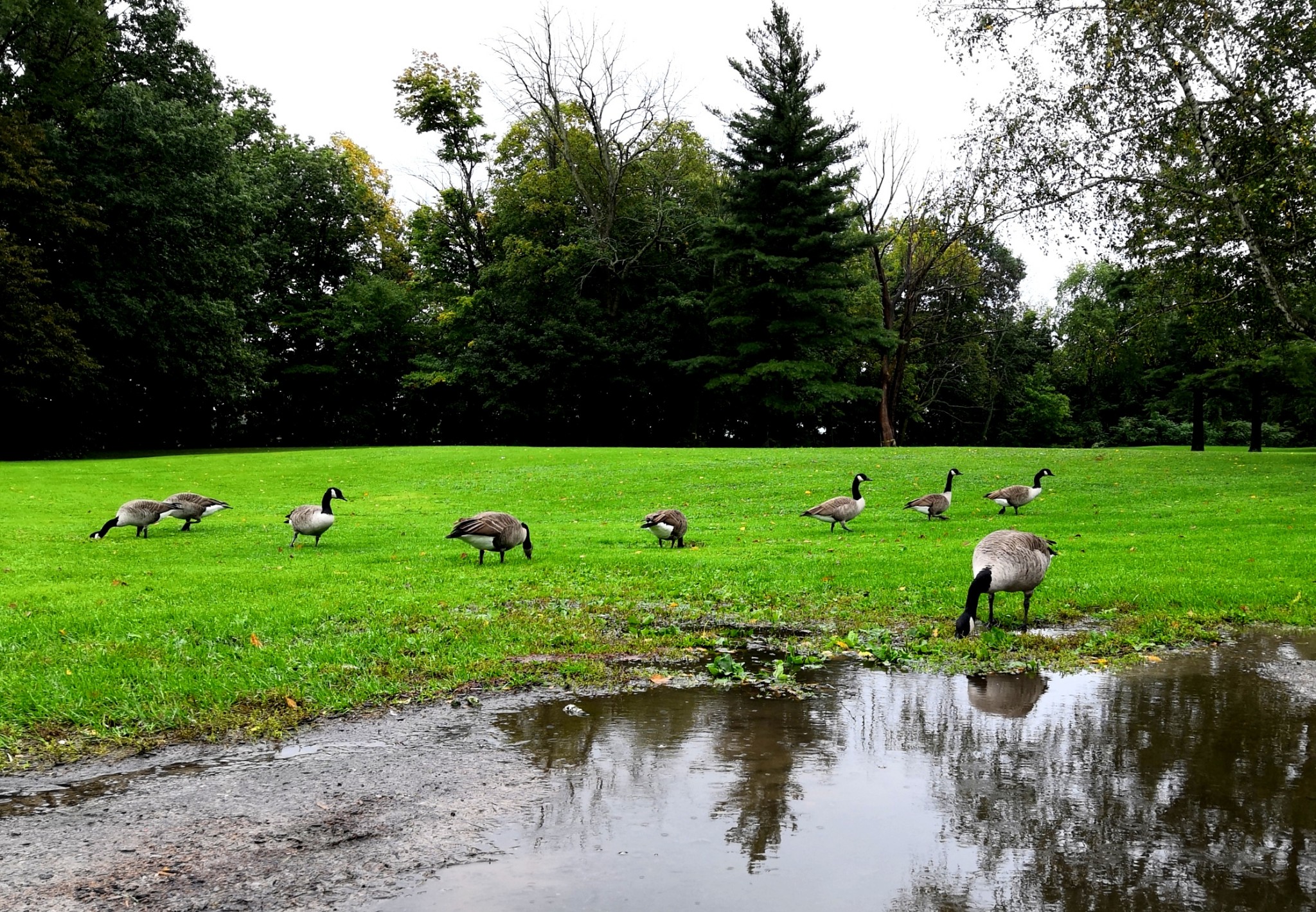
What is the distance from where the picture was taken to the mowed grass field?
7078 millimetres

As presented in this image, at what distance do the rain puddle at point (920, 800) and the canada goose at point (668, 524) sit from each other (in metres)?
7.50

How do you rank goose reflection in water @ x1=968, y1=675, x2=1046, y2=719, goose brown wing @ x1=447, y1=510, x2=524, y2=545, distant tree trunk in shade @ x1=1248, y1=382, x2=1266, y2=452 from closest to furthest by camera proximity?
goose reflection in water @ x1=968, y1=675, x2=1046, y2=719 < goose brown wing @ x1=447, y1=510, x2=524, y2=545 < distant tree trunk in shade @ x1=1248, y1=382, x2=1266, y2=452

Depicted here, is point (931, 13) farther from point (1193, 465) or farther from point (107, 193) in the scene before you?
point (107, 193)

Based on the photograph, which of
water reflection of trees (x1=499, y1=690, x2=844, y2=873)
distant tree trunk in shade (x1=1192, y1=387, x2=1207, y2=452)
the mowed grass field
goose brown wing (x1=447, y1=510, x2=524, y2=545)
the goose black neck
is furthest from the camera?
distant tree trunk in shade (x1=1192, y1=387, x2=1207, y2=452)

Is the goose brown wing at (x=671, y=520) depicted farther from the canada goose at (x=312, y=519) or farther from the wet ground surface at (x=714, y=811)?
the wet ground surface at (x=714, y=811)

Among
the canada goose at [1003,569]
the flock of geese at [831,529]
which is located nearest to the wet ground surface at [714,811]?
the canada goose at [1003,569]

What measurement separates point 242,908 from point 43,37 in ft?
170

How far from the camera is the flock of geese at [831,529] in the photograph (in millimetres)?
8945

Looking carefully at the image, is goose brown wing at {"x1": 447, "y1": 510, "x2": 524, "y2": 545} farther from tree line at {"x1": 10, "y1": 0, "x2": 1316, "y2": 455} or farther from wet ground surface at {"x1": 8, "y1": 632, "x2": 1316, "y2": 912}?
tree line at {"x1": 10, "y1": 0, "x2": 1316, "y2": 455}

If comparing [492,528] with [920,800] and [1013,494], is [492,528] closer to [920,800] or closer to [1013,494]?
[920,800]

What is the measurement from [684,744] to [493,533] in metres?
7.48

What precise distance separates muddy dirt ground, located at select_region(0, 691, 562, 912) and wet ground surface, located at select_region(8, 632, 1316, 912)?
16mm

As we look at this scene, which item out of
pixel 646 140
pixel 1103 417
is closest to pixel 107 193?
pixel 646 140

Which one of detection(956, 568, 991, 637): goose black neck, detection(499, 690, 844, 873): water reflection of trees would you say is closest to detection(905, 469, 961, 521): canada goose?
detection(956, 568, 991, 637): goose black neck
